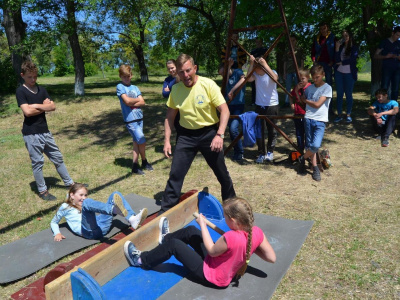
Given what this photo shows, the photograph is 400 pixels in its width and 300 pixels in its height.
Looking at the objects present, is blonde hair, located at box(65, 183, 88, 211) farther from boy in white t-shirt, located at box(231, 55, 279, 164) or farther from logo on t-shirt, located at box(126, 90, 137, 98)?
boy in white t-shirt, located at box(231, 55, 279, 164)

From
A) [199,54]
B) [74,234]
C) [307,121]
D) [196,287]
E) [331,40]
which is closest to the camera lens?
[196,287]

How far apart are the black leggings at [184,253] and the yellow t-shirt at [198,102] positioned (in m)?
1.29

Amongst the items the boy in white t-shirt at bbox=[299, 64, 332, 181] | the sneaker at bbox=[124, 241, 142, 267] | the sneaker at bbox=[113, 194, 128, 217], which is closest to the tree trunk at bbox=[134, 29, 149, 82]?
the boy in white t-shirt at bbox=[299, 64, 332, 181]

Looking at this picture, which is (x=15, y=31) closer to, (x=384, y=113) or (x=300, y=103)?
(x=300, y=103)

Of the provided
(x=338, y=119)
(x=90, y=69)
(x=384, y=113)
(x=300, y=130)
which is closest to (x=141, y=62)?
(x=338, y=119)

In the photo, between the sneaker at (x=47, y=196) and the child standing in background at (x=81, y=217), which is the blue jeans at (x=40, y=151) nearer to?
the sneaker at (x=47, y=196)

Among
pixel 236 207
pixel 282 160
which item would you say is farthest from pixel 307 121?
pixel 236 207

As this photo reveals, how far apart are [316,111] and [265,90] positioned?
1.16 m

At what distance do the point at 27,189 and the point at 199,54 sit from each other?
644 inches

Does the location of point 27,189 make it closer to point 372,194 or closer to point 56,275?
point 56,275

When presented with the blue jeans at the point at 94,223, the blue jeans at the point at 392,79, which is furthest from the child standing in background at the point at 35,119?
the blue jeans at the point at 392,79

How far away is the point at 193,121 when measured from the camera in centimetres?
420

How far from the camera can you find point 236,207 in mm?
2906

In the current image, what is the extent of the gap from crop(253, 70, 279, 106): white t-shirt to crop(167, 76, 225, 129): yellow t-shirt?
2615 mm
